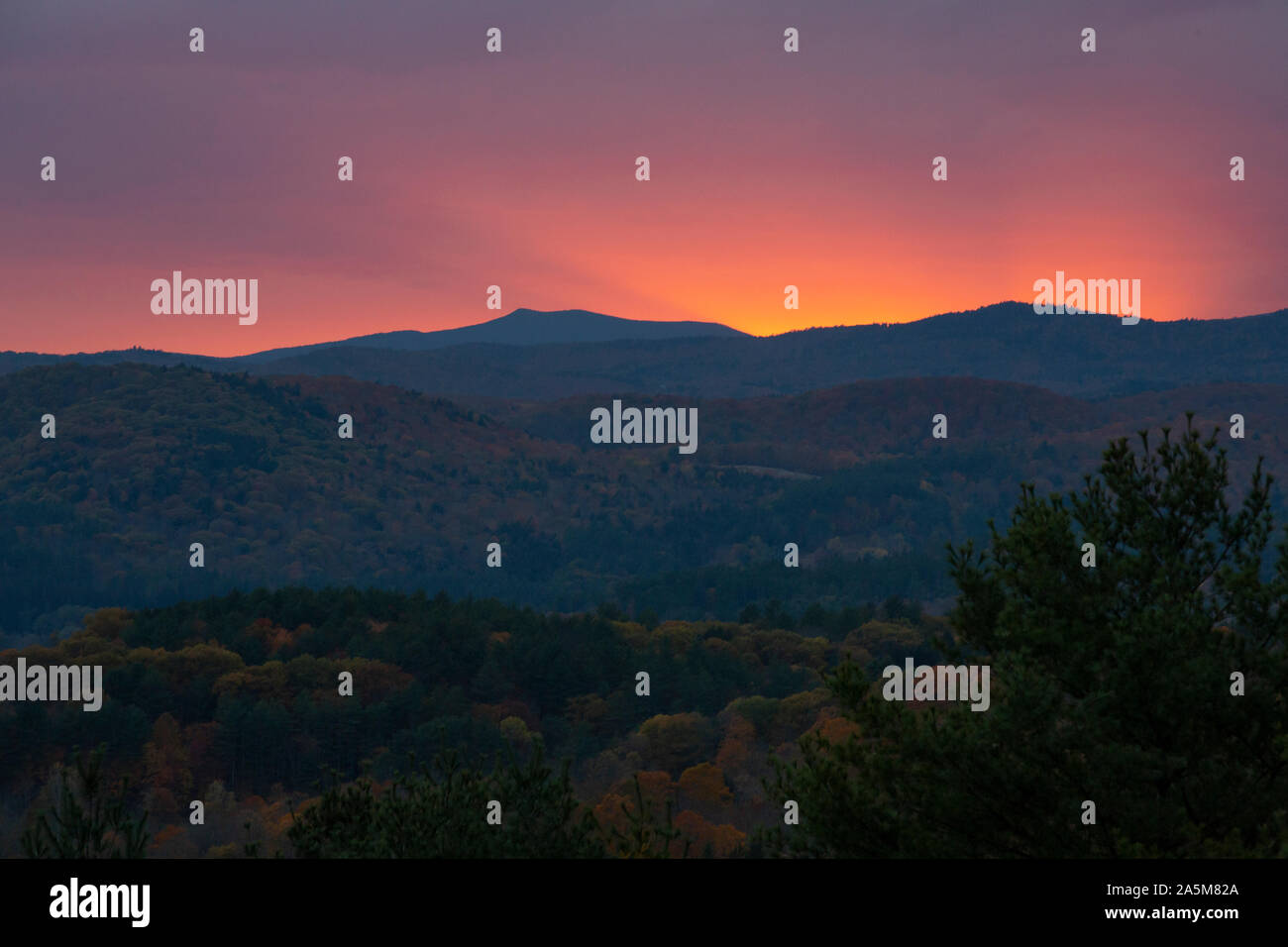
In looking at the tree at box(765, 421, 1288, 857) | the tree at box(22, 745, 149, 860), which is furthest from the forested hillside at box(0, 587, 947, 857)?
the tree at box(22, 745, 149, 860)

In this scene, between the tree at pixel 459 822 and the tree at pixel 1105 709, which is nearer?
the tree at pixel 1105 709

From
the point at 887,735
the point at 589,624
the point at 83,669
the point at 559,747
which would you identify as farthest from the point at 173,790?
the point at 887,735

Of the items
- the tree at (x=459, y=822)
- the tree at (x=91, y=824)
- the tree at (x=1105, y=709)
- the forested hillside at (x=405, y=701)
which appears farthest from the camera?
the forested hillside at (x=405, y=701)

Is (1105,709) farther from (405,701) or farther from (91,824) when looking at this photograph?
(405,701)

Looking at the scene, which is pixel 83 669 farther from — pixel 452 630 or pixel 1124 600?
pixel 1124 600

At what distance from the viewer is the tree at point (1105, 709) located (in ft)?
47.4

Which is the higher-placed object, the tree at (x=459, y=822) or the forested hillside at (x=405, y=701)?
the tree at (x=459, y=822)

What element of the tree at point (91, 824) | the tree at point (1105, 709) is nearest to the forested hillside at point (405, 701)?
the tree at point (1105, 709)

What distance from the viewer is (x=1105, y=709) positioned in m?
15.4

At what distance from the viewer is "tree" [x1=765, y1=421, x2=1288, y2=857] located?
14445 mm

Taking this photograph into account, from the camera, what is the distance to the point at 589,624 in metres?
131

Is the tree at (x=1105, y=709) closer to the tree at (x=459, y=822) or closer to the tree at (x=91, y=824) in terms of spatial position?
the tree at (x=459, y=822)

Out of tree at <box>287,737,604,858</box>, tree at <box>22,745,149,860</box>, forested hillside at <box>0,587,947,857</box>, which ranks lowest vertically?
forested hillside at <box>0,587,947,857</box>

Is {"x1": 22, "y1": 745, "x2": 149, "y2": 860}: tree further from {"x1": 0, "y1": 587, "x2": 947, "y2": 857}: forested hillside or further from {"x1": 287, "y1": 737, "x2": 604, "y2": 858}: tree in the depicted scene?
{"x1": 0, "y1": 587, "x2": 947, "y2": 857}: forested hillside
